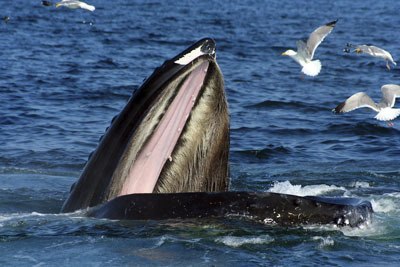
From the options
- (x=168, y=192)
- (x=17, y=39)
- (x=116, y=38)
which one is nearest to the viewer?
(x=168, y=192)

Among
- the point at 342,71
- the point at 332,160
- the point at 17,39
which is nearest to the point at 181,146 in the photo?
the point at 332,160

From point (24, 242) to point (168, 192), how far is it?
117 cm

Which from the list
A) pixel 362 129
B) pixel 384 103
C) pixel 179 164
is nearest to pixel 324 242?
pixel 179 164

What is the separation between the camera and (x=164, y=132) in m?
7.18

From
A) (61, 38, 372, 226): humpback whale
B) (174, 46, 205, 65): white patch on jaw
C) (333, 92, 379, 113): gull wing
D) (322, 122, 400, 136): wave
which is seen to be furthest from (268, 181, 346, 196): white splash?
(322, 122, 400, 136): wave

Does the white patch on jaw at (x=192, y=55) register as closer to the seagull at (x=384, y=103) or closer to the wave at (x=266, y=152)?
the wave at (x=266, y=152)

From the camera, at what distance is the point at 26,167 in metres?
12.6

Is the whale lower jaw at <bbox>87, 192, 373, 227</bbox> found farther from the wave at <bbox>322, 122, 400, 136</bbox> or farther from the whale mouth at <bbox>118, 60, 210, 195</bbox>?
the wave at <bbox>322, 122, 400, 136</bbox>

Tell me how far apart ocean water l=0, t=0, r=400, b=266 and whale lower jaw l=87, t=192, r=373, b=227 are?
12 centimetres

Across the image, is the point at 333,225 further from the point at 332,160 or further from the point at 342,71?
the point at 342,71

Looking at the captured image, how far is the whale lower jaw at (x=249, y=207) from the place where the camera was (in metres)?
6.75

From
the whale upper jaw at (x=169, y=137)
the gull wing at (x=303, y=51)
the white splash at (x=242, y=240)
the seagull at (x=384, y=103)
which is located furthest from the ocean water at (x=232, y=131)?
the gull wing at (x=303, y=51)

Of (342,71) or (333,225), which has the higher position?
(342,71)

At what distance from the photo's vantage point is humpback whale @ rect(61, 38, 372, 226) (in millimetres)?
6832
